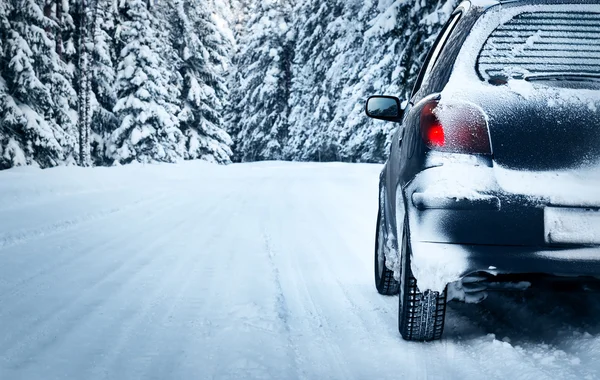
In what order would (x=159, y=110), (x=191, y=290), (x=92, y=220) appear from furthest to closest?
(x=159, y=110)
(x=92, y=220)
(x=191, y=290)

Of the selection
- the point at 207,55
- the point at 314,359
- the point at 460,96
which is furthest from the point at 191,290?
the point at 207,55

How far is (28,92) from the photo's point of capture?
21.7m

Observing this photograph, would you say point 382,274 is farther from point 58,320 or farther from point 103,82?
point 103,82

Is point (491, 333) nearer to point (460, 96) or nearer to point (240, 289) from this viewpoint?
point (460, 96)

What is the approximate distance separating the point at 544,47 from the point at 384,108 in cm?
161

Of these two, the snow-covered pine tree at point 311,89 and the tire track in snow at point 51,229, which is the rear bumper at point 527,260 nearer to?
the tire track in snow at point 51,229

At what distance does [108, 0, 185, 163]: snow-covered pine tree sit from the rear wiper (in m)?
27.7

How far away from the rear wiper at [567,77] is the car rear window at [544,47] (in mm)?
22

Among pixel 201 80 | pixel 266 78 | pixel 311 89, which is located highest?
pixel 266 78

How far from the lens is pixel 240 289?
507 centimetres

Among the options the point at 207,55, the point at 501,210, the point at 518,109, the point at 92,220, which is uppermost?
the point at 207,55

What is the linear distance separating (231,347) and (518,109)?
2.10 meters

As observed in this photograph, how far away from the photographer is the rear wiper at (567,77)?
10.4ft

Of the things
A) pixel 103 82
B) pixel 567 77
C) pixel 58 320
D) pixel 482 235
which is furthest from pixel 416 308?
pixel 103 82
